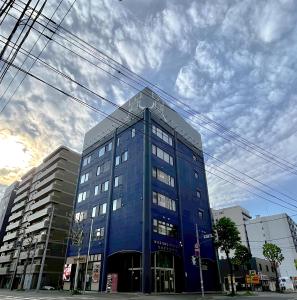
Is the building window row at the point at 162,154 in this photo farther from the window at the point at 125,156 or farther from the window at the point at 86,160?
the window at the point at 86,160

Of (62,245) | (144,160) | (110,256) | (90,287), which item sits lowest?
(90,287)

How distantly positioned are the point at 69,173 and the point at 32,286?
1115 inches

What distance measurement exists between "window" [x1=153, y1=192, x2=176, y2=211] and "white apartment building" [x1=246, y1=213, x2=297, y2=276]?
55585mm

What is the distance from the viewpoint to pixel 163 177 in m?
46.6

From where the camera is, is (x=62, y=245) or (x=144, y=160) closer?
(x=144, y=160)

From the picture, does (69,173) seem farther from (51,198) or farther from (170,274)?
(170,274)

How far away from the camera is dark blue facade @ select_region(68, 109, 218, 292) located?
1535 inches

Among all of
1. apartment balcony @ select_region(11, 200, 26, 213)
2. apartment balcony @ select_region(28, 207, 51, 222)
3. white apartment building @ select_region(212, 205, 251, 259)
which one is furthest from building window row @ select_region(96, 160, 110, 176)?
white apartment building @ select_region(212, 205, 251, 259)

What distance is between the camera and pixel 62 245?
211 feet

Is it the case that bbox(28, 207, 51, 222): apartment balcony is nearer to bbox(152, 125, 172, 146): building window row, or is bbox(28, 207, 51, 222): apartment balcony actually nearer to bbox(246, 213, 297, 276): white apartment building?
bbox(152, 125, 172, 146): building window row

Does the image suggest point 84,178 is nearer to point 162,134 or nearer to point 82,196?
point 82,196

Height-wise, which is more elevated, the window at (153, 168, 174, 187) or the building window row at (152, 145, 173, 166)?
the building window row at (152, 145, 173, 166)

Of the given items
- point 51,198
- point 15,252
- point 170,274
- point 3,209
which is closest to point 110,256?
point 170,274

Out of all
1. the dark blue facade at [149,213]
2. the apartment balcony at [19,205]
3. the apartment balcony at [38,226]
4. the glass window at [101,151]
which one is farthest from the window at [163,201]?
the apartment balcony at [19,205]
